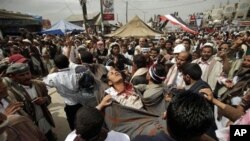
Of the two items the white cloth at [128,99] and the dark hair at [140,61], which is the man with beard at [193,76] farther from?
the dark hair at [140,61]

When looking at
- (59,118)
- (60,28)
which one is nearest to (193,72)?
(59,118)

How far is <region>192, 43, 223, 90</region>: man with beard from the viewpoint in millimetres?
4652

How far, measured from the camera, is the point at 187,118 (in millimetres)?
1420

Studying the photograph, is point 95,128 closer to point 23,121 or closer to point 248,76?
point 23,121

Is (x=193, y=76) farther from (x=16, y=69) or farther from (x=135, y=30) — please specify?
(x=135, y=30)

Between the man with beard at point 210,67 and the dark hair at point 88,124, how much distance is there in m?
3.15

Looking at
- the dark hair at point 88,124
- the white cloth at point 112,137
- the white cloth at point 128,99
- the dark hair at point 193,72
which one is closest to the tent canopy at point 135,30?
the dark hair at point 193,72

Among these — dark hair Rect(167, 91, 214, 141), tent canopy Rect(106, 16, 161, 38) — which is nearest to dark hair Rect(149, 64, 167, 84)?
dark hair Rect(167, 91, 214, 141)

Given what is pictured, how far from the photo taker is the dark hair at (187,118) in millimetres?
1416

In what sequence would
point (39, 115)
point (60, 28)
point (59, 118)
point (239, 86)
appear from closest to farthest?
point (239, 86) < point (39, 115) < point (59, 118) < point (60, 28)

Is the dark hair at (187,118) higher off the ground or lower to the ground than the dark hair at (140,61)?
higher

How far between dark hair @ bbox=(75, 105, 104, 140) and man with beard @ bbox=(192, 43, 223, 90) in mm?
3150

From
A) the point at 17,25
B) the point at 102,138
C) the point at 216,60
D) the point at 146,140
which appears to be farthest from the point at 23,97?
the point at 17,25

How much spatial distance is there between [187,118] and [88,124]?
2.59ft
